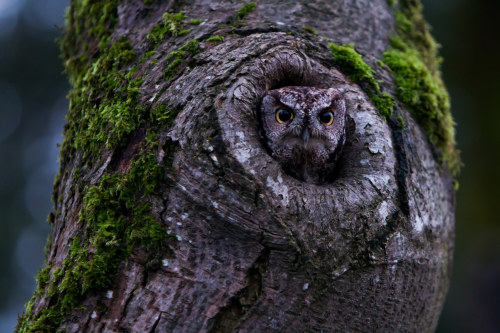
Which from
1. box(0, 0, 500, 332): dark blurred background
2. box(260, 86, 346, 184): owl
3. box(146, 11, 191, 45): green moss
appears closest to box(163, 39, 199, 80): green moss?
box(146, 11, 191, 45): green moss

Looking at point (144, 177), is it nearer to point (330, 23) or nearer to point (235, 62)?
point (235, 62)

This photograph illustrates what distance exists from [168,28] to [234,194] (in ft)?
3.65

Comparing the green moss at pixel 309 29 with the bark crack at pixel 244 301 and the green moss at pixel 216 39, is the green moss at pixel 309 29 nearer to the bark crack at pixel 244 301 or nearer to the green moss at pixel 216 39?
the green moss at pixel 216 39

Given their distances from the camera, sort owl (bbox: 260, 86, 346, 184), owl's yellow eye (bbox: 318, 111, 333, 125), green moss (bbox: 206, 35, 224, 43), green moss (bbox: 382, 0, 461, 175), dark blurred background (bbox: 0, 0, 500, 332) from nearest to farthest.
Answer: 1. green moss (bbox: 206, 35, 224, 43)
2. green moss (bbox: 382, 0, 461, 175)
3. owl (bbox: 260, 86, 346, 184)
4. owl's yellow eye (bbox: 318, 111, 333, 125)
5. dark blurred background (bbox: 0, 0, 500, 332)

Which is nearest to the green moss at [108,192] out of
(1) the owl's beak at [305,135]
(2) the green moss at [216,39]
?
(2) the green moss at [216,39]

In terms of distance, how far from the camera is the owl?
2475mm

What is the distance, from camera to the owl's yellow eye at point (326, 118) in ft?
8.68

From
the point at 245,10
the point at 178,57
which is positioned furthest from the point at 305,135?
the point at 178,57

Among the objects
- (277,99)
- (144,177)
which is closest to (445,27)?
(277,99)

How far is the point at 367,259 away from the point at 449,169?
1.08 meters

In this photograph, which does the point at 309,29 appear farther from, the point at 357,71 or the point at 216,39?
the point at 216,39

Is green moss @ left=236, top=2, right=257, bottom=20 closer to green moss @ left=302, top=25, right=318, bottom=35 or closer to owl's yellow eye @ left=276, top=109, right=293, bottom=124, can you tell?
green moss @ left=302, top=25, right=318, bottom=35

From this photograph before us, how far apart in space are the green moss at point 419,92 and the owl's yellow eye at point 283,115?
658mm

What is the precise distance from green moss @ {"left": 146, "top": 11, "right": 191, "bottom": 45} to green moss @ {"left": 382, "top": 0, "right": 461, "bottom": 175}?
1.22 metres
